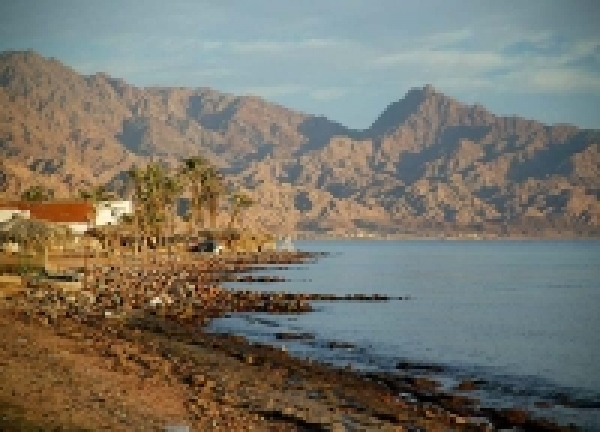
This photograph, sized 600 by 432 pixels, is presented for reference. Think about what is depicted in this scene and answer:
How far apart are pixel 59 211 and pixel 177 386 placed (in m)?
98.0

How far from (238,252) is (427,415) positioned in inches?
4910

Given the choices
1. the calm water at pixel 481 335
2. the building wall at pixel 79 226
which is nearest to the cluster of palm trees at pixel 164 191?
the building wall at pixel 79 226

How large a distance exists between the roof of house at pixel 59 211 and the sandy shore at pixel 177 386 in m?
75.6

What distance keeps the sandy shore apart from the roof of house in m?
75.6

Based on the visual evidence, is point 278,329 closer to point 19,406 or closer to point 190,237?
point 19,406

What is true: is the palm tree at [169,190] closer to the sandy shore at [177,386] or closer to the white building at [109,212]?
the white building at [109,212]

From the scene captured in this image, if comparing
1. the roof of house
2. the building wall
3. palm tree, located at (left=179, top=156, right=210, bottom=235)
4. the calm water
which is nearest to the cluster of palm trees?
palm tree, located at (left=179, top=156, right=210, bottom=235)

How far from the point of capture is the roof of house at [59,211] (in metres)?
109

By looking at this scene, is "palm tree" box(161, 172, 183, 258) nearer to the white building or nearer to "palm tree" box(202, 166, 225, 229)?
the white building

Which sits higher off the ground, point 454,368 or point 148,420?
point 148,420

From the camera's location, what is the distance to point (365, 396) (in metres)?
22.2

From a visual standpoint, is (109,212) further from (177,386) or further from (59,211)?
(177,386)

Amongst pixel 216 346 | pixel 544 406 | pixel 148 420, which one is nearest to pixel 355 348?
pixel 216 346

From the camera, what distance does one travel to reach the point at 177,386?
19.2 metres
